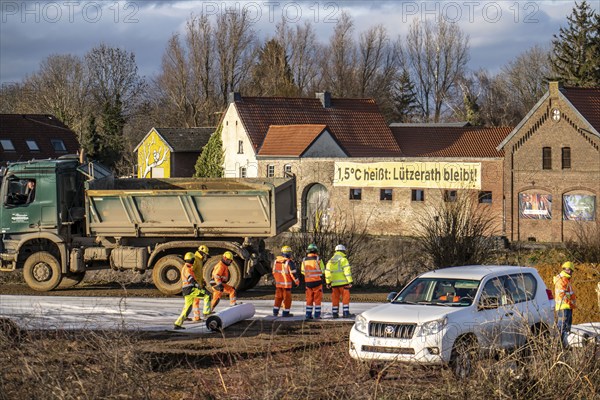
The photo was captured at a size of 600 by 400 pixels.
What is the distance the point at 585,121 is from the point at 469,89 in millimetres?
60787

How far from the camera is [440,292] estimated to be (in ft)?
51.8

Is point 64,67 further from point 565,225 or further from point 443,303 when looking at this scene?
point 443,303

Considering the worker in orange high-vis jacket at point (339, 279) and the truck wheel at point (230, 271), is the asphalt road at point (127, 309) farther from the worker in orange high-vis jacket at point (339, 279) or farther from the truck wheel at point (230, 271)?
the truck wheel at point (230, 271)

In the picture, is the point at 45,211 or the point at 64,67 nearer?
the point at 45,211

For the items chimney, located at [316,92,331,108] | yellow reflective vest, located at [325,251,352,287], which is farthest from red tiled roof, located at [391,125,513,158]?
yellow reflective vest, located at [325,251,352,287]

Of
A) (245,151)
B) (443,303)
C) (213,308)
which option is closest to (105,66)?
(245,151)

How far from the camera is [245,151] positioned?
68562 mm

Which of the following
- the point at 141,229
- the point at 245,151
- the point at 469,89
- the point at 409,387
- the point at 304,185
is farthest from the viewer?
the point at 469,89

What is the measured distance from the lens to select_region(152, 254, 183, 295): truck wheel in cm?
2500

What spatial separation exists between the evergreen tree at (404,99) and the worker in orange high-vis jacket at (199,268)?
292ft

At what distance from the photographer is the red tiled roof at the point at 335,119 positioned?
225 feet

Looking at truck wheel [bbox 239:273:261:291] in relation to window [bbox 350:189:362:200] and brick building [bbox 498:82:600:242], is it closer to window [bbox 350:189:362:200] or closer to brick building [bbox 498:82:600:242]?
brick building [bbox 498:82:600:242]

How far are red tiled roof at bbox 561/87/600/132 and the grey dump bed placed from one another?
1258 inches

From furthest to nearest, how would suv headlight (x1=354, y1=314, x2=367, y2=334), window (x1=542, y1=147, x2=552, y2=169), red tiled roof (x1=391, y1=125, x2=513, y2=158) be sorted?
red tiled roof (x1=391, y1=125, x2=513, y2=158), window (x1=542, y1=147, x2=552, y2=169), suv headlight (x1=354, y1=314, x2=367, y2=334)
